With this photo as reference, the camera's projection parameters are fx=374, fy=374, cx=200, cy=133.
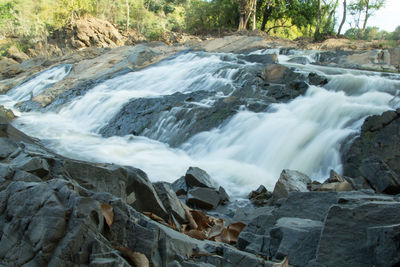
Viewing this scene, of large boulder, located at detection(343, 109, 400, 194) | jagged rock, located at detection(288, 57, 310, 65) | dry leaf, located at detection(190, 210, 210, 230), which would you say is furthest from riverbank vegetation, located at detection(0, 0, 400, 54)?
dry leaf, located at detection(190, 210, 210, 230)

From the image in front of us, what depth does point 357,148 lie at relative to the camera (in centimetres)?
705

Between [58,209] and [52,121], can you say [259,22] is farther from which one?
[58,209]

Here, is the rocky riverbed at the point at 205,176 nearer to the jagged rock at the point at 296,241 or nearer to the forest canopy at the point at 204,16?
the jagged rock at the point at 296,241

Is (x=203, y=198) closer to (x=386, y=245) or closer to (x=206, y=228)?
(x=206, y=228)

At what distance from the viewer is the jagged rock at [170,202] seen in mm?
3658

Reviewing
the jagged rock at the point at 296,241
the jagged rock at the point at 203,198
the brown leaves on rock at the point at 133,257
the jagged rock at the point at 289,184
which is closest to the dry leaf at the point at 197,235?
the jagged rock at the point at 296,241

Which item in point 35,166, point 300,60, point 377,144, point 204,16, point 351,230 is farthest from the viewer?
point 204,16

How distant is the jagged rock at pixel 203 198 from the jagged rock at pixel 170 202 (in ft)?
4.13

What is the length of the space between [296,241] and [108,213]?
1.37 m

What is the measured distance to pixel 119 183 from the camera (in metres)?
3.35

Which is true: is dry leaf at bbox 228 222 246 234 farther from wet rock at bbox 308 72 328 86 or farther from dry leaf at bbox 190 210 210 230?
wet rock at bbox 308 72 328 86

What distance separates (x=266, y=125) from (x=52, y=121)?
7438 millimetres

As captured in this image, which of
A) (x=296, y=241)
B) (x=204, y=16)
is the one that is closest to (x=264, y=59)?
(x=296, y=241)

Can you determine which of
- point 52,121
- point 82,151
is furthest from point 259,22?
point 82,151
